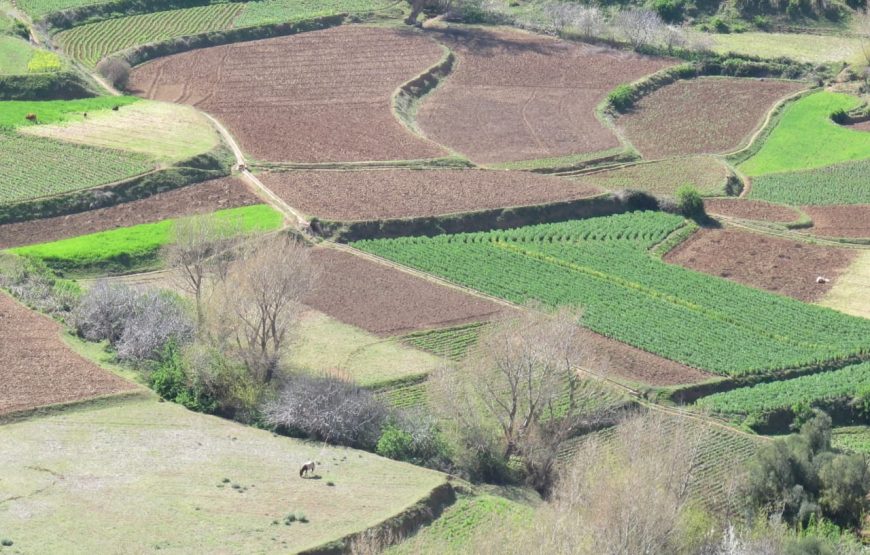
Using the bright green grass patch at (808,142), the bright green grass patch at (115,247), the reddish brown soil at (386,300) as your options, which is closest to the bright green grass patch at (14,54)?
the bright green grass patch at (115,247)

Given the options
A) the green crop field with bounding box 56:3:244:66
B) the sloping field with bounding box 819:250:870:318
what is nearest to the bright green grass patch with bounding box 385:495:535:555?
the sloping field with bounding box 819:250:870:318

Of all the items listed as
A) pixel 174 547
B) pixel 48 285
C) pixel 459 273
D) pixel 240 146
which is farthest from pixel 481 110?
pixel 174 547

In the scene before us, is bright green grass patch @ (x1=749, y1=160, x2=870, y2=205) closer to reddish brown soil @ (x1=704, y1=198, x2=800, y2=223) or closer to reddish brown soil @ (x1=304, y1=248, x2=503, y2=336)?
reddish brown soil @ (x1=704, y1=198, x2=800, y2=223)

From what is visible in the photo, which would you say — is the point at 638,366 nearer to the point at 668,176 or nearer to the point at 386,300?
the point at 386,300

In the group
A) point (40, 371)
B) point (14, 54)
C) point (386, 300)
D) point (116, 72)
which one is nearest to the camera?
point (40, 371)

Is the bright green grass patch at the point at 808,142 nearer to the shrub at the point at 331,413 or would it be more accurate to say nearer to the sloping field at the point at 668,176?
the sloping field at the point at 668,176

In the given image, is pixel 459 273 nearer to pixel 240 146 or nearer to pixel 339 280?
pixel 339 280

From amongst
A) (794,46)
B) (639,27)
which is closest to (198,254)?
(639,27)
